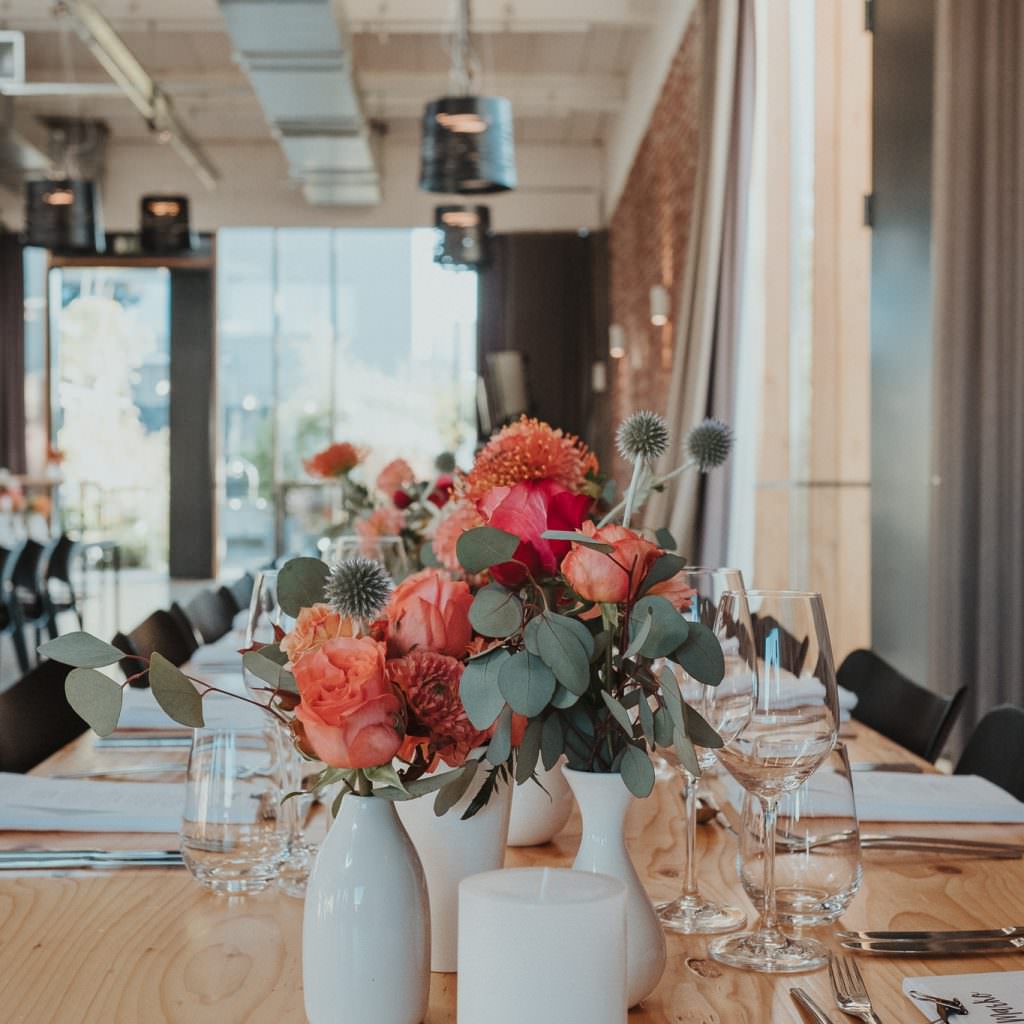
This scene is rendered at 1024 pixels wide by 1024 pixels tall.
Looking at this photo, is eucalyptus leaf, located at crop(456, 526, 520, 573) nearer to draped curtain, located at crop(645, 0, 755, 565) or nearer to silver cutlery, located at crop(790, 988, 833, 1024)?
silver cutlery, located at crop(790, 988, 833, 1024)

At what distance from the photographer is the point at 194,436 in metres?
12.7

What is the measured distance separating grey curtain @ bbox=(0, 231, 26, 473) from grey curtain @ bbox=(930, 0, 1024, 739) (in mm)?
10753

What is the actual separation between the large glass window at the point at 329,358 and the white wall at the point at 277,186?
392 mm

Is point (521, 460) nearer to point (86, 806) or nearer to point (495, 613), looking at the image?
point (495, 613)

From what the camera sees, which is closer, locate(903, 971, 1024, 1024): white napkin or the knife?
locate(903, 971, 1024, 1024): white napkin

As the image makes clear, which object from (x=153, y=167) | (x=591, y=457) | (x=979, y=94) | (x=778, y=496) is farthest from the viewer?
(x=153, y=167)

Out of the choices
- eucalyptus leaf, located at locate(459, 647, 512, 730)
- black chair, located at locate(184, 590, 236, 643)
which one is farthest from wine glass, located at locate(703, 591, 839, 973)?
black chair, located at locate(184, 590, 236, 643)

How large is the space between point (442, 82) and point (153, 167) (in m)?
3.72

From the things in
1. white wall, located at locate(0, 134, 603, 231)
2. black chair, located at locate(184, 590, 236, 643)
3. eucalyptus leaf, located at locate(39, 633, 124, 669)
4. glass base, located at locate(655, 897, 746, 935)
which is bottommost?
black chair, located at locate(184, 590, 236, 643)

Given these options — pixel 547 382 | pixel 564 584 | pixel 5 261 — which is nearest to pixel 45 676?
pixel 564 584

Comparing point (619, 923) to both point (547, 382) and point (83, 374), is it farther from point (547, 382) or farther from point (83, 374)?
point (83, 374)

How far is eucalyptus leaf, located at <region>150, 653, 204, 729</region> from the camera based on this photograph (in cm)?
88

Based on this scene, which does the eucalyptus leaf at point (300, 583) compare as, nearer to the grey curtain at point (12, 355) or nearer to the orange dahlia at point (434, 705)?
the orange dahlia at point (434, 705)

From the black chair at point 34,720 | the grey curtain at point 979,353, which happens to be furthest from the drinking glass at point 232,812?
the grey curtain at point 979,353
